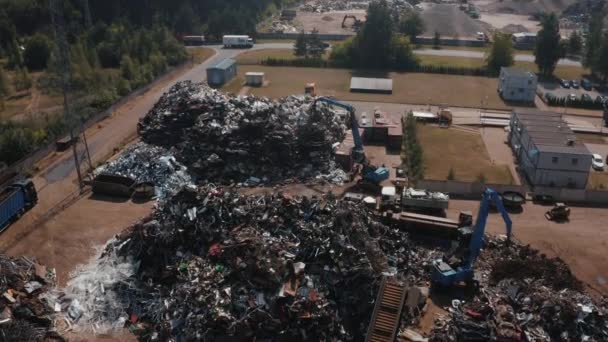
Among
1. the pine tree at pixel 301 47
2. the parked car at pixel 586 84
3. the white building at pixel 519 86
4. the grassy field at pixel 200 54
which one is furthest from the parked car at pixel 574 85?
the grassy field at pixel 200 54

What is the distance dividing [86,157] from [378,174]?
77.1 ft

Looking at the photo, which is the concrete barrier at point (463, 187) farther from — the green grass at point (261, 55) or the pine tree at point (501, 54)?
the green grass at point (261, 55)

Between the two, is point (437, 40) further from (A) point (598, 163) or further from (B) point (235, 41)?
(A) point (598, 163)

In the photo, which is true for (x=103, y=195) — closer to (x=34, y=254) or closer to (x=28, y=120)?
(x=34, y=254)

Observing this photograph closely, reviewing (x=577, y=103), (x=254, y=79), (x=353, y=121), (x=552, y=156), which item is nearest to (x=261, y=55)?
(x=254, y=79)

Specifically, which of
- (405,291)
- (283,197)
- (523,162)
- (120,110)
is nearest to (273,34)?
(120,110)

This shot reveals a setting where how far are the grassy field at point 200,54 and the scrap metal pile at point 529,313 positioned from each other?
61.3 meters

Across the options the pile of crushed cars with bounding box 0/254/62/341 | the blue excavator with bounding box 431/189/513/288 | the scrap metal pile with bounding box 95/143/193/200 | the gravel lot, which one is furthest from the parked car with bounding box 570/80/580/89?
the pile of crushed cars with bounding box 0/254/62/341

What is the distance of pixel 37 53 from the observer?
229 feet

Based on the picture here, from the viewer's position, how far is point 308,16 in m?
115

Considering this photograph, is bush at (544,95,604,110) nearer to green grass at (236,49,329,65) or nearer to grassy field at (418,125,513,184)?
grassy field at (418,125,513,184)

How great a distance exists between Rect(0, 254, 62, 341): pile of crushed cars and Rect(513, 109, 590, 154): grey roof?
32.6 meters

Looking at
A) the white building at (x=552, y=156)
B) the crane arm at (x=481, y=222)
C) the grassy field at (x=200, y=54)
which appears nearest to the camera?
the crane arm at (x=481, y=222)

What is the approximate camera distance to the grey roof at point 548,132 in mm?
38344
